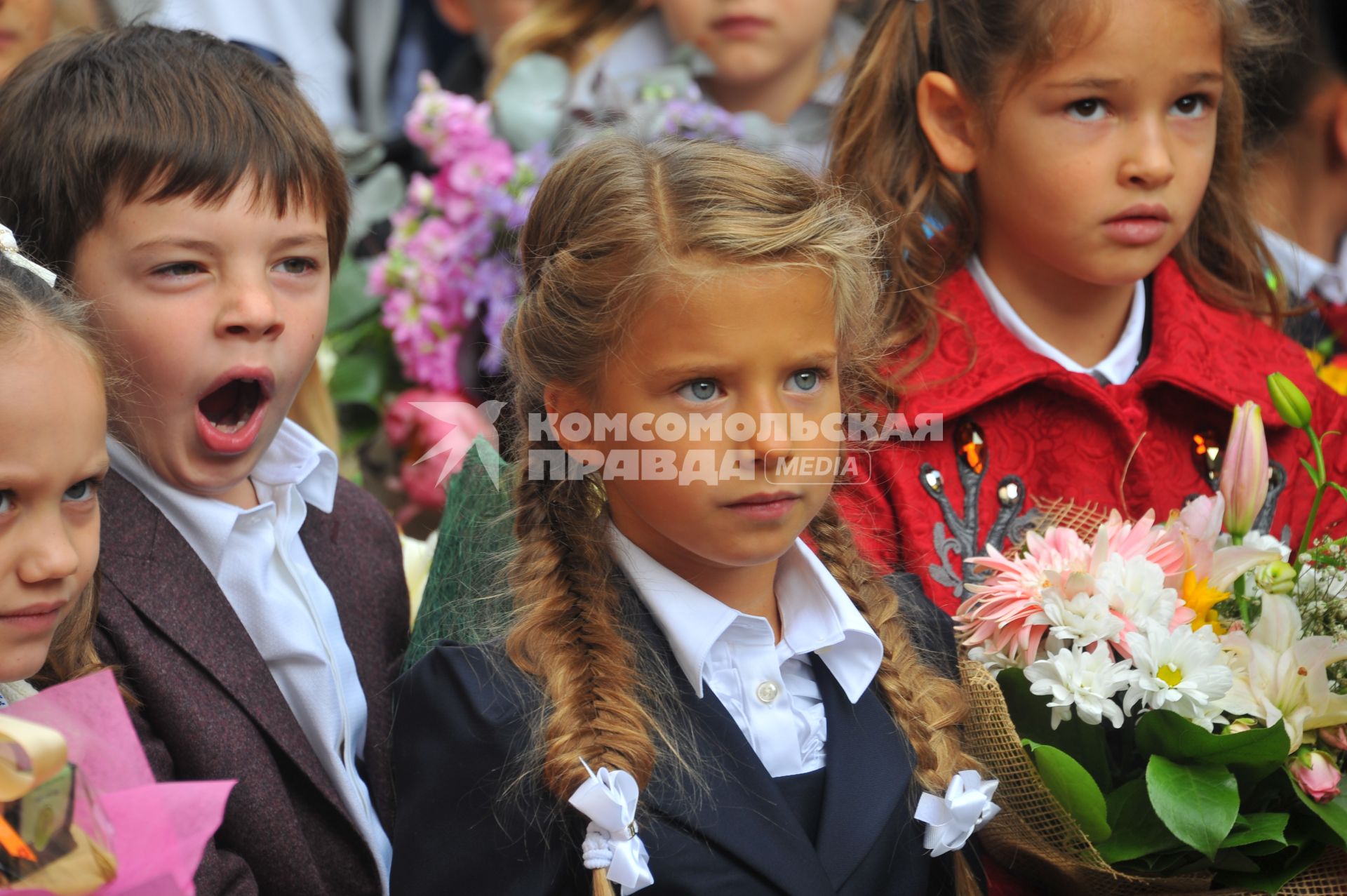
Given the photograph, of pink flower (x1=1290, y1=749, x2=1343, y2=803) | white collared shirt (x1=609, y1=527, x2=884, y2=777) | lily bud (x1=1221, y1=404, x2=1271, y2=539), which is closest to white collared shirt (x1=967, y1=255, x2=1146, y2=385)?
→ lily bud (x1=1221, y1=404, x2=1271, y2=539)

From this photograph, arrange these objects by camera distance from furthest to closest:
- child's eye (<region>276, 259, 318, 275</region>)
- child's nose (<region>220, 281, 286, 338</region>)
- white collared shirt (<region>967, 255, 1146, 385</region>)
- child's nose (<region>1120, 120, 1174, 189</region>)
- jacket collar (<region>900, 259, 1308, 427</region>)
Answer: white collared shirt (<region>967, 255, 1146, 385</region>)
jacket collar (<region>900, 259, 1308, 427</region>)
child's nose (<region>1120, 120, 1174, 189</region>)
child's eye (<region>276, 259, 318, 275</region>)
child's nose (<region>220, 281, 286, 338</region>)

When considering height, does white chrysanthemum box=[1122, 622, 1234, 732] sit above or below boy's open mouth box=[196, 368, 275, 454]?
below

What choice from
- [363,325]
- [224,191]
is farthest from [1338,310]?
[224,191]

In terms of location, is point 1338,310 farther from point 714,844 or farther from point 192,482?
point 192,482

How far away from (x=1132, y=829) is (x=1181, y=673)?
185 millimetres

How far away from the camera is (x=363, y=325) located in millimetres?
3273

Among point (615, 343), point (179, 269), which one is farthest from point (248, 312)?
point (615, 343)

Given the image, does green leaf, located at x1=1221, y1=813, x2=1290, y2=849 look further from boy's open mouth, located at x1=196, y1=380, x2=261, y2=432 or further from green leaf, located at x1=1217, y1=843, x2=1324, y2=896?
boy's open mouth, located at x1=196, y1=380, x2=261, y2=432

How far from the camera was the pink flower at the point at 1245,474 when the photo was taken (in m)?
1.85

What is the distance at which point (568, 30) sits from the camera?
3572 mm

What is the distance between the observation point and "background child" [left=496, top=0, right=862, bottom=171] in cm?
326

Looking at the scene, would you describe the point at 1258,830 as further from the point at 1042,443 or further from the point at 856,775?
the point at 1042,443

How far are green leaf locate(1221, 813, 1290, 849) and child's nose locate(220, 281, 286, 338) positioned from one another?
1251 millimetres

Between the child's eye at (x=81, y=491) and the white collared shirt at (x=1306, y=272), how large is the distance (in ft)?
7.89
